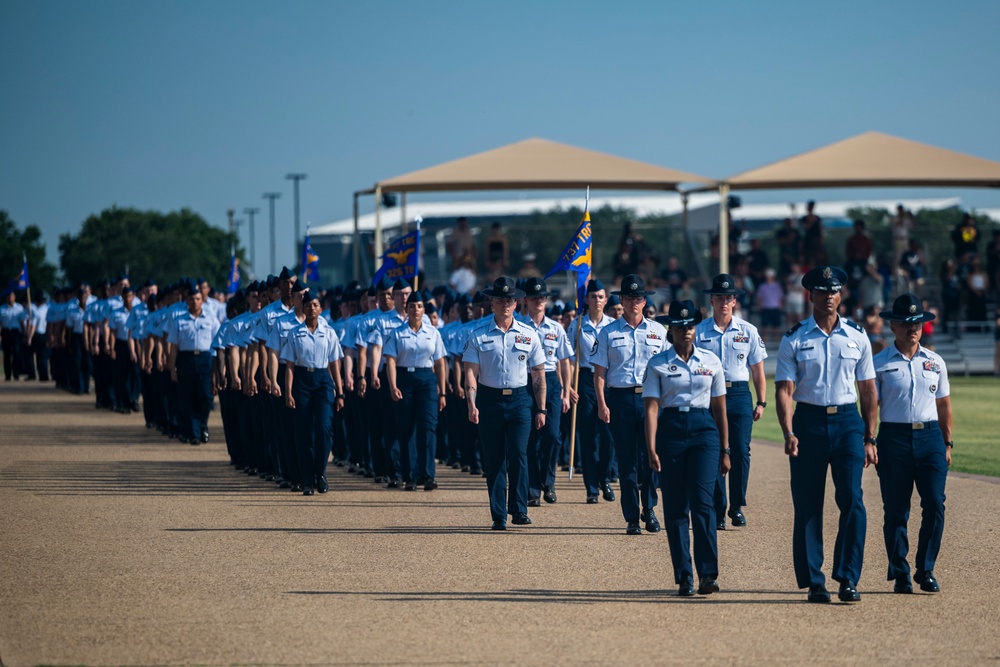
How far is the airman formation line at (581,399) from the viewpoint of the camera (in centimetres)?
888

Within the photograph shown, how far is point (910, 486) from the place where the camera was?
9.00m

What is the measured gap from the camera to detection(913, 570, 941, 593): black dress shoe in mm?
8852

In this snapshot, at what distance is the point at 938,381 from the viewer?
9008 millimetres

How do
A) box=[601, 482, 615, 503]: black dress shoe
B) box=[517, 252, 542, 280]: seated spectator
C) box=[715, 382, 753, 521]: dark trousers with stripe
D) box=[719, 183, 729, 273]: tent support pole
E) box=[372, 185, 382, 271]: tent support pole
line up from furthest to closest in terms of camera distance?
box=[517, 252, 542, 280]: seated spectator, box=[719, 183, 729, 273]: tent support pole, box=[372, 185, 382, 271]: tent support pole, box=[601, 482, 615, 503]: black dress shoe, box=[715, 382, 753, 521]: dark trousers with stripe

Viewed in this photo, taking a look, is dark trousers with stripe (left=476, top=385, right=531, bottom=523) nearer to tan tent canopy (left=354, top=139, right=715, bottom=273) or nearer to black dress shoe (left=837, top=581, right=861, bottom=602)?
black dress shoe (left=837, top=581, right=861, bottom=602)

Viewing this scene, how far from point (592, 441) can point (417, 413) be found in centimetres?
180

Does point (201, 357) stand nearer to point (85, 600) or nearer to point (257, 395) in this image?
point (257, 395)

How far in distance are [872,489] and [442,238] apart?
20.2 meters

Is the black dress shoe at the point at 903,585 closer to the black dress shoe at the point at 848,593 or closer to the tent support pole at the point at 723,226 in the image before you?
the black dress shoe at the point at 848,593

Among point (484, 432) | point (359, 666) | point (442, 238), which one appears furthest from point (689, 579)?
point (442, 238)

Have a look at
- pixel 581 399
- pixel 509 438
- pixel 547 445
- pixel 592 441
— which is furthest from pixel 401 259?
pixel 509 438

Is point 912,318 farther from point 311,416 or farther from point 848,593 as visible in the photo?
point 311,416

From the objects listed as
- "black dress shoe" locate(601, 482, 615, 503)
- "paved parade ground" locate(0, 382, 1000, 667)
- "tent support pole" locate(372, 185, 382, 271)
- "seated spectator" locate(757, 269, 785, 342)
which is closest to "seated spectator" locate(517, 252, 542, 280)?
"tent support pole" locate(372, 185, 382, 271)

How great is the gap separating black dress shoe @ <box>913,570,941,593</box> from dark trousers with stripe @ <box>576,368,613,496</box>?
15.9 ft
